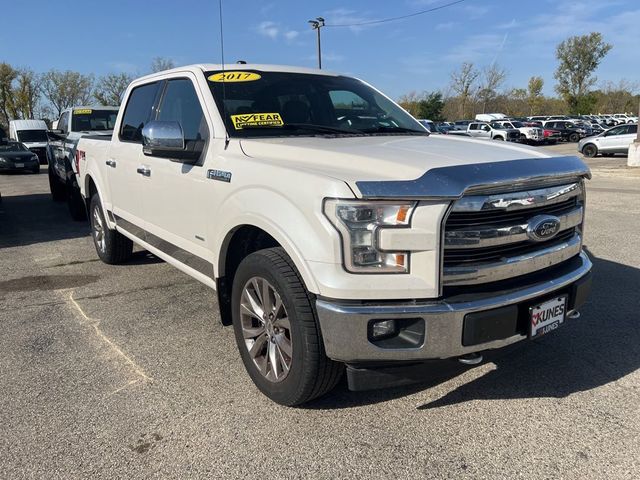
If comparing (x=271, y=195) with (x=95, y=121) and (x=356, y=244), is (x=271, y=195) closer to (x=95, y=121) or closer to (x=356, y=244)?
(x=356, y=244)

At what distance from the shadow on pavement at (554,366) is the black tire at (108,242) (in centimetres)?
374

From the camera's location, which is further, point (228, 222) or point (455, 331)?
point (228, 222)

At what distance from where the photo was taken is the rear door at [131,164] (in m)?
4.61

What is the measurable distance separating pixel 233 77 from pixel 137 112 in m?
1.53

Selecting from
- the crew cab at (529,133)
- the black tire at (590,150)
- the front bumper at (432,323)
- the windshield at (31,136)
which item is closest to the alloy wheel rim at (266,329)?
the front bumper at (432,323)

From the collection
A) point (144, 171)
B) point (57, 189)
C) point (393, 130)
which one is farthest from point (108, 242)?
point (57, 189)

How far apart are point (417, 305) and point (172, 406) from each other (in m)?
1.58

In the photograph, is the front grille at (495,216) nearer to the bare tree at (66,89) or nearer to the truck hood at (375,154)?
the truck hood at (375,154)

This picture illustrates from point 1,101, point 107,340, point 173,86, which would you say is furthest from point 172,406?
point 1,101

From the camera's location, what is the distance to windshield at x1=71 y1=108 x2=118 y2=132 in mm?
10742

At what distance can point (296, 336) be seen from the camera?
2.66m

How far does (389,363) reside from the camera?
8.36 feet

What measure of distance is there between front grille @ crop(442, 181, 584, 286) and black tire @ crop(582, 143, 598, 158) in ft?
87.4

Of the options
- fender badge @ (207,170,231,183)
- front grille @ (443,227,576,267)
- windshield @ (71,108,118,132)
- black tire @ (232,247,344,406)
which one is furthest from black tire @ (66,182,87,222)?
front grille @ (443,227,576,267)
